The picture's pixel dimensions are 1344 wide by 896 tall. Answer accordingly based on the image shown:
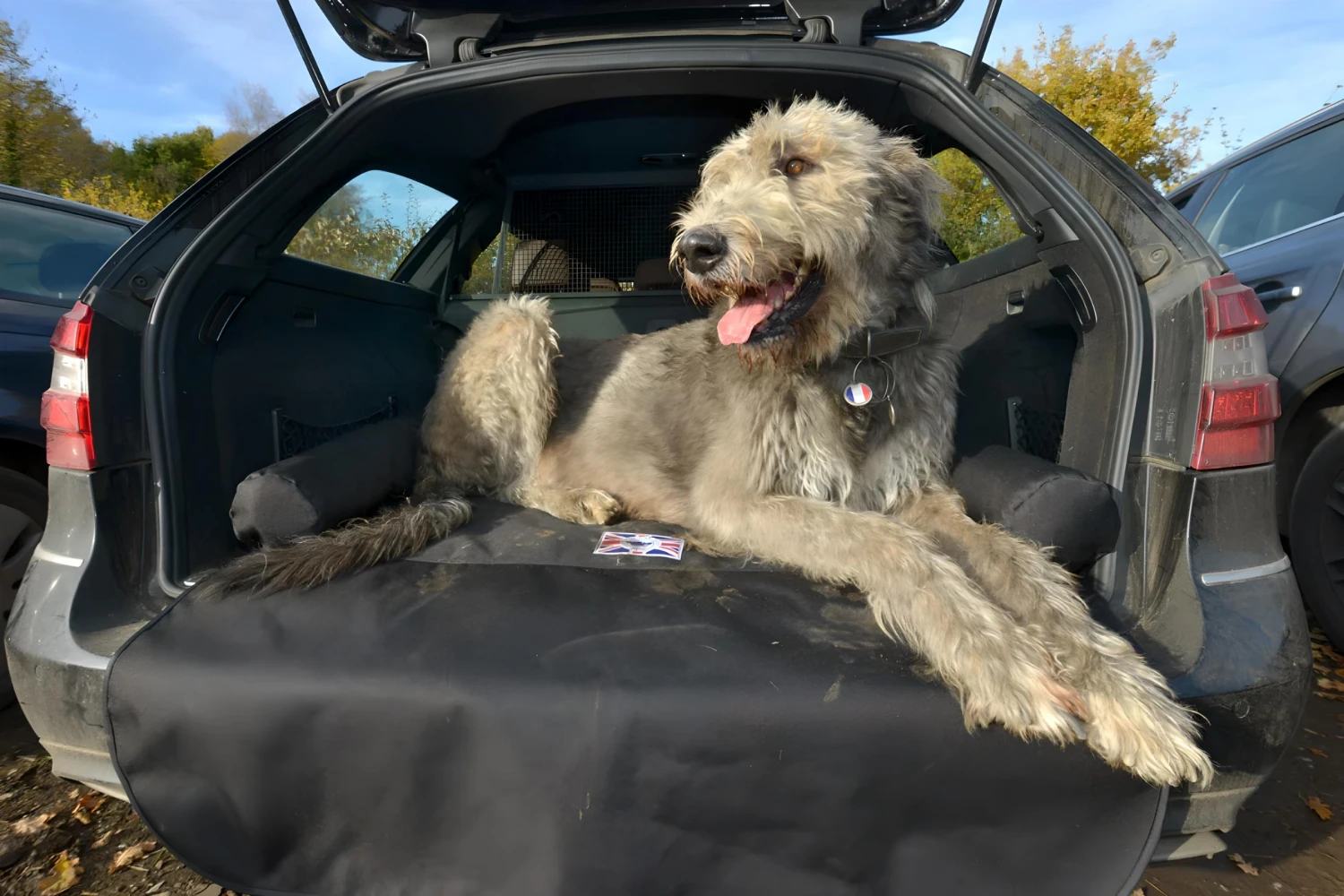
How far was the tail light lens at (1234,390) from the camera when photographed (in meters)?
2.01

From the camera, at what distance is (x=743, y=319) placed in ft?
8.98

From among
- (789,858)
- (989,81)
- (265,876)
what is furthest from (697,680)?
(989,81)

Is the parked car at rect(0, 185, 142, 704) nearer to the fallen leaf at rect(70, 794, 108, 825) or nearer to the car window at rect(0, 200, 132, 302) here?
the car window at rect(0, 200, 132, 302)

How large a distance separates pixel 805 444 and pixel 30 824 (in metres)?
3.07

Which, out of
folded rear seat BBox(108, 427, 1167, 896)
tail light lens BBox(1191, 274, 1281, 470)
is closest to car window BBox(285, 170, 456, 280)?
folded rear seat BBox(108, 427, 1167, 896)

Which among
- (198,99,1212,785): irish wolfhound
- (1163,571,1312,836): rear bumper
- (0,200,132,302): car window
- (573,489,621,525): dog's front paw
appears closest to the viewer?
(1163,571,1312,836): rear bumper

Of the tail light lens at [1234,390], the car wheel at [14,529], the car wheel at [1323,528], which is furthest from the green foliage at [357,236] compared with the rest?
the car wheel at [1323,528]

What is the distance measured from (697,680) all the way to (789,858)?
426mm

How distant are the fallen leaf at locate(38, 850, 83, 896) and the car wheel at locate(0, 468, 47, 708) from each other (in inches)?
47.4

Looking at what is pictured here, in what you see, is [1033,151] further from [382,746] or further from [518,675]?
[382,746]

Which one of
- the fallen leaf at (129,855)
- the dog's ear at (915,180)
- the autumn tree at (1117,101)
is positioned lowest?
the fallen leaf at (129,855)

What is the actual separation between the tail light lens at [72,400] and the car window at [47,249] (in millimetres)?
1939

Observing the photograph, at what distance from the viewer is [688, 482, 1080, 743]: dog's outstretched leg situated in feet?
5.57

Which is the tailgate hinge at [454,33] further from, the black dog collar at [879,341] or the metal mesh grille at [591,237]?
the black dog collar at [879,341]
